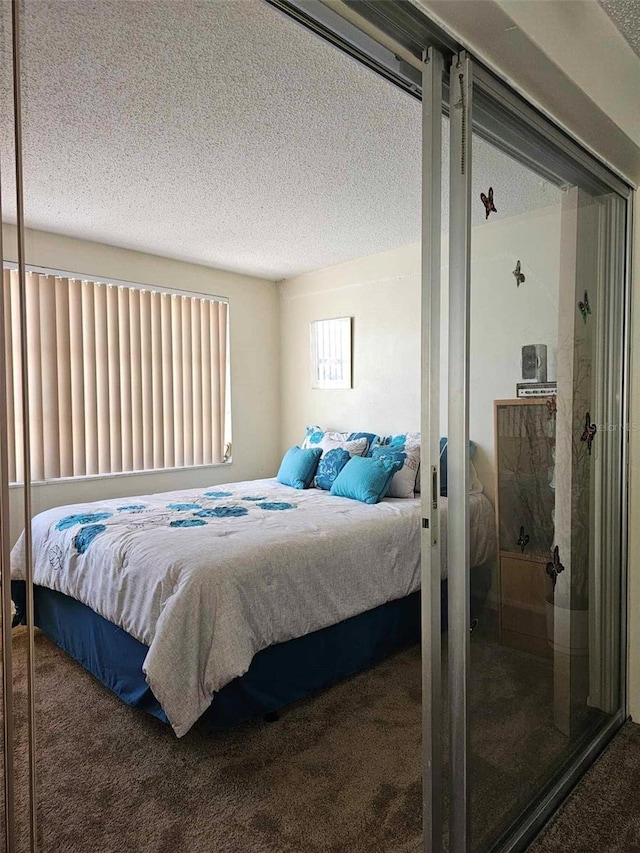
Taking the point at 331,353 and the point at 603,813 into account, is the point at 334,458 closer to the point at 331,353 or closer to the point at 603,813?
the point at 331,353

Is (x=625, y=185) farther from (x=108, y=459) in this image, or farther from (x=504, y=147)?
(x=108, y=459)

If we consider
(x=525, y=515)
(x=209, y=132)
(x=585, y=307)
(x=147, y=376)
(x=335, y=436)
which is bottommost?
(x=525, y=515)

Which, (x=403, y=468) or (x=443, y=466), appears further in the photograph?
(x=403, y=468)

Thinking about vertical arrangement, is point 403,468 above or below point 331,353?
below

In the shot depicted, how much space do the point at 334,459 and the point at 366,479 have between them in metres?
0.50

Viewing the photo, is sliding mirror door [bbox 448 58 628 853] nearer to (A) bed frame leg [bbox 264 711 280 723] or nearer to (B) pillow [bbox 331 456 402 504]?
(A) bed frame leg [bbox 264 711 280 723]

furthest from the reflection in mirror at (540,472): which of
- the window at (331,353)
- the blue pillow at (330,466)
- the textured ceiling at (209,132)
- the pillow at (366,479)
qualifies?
the window at (331,353)

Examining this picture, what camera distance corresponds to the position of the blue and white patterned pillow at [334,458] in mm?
3754

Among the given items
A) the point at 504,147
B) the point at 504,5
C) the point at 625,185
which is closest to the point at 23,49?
the point at 504,5

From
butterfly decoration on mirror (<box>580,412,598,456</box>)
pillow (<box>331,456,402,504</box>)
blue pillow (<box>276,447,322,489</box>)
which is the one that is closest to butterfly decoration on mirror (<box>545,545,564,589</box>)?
butterfly decoration on mirror (<box>580,412,598,456</box>)

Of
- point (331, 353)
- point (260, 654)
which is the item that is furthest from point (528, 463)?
point (331, 353)

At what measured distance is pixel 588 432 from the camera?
2.03 m

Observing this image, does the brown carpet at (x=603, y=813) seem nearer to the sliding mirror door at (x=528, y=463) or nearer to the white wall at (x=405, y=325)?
the sliding mirror door at (x=528, y=463)

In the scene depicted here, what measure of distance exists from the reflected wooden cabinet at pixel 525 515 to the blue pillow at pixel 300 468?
7.31ft
